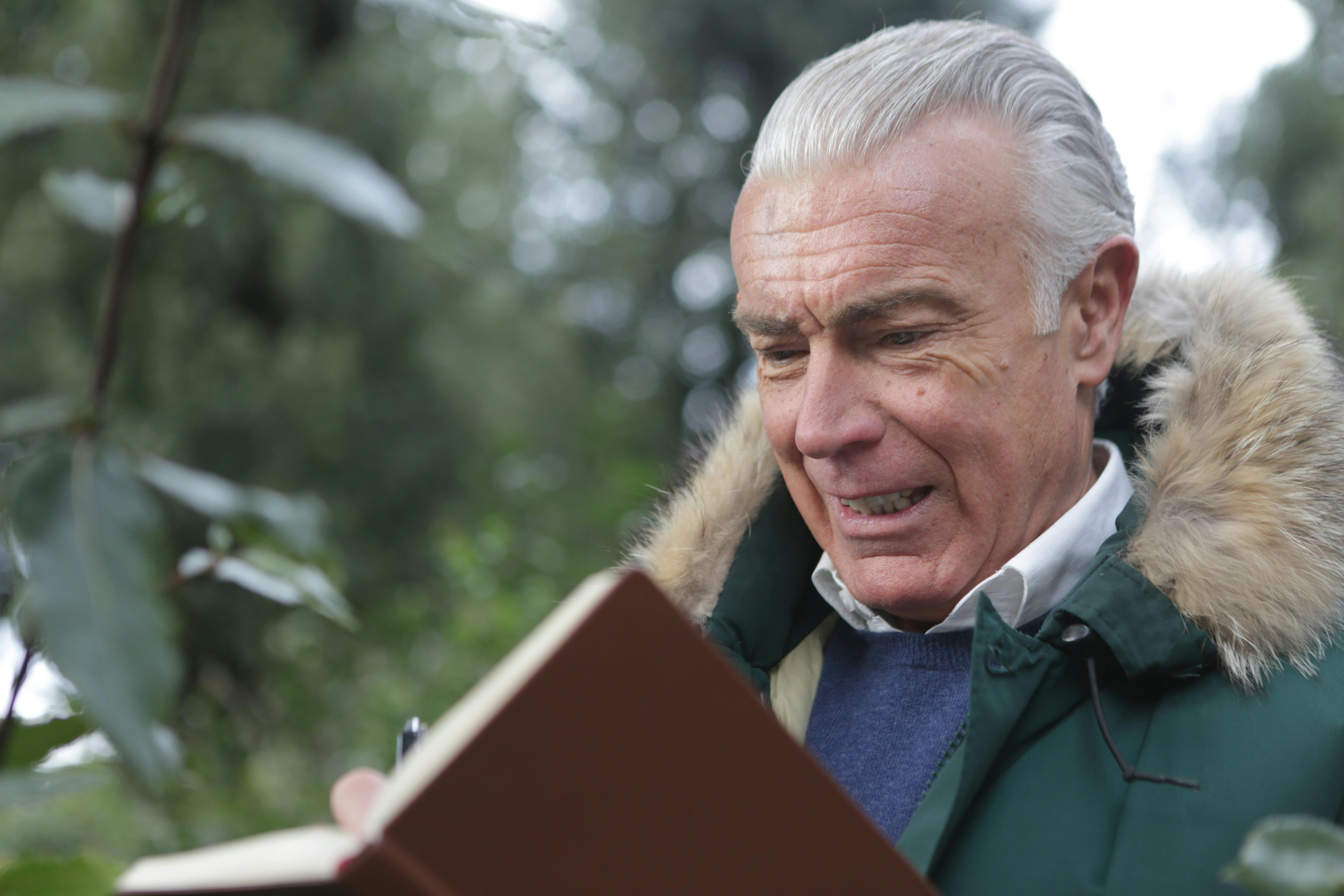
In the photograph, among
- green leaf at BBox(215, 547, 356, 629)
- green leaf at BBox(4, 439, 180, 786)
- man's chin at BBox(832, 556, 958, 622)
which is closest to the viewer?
green leaf at BBox(4, 439, 180, 786)

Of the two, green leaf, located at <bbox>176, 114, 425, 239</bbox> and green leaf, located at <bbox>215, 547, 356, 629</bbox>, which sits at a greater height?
green leaf, located at <bbox>176, 114, 425, 239</bbox>

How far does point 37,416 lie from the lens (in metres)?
0.66

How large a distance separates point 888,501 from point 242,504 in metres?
1.40

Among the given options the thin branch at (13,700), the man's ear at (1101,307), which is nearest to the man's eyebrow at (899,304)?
the man's ear at (1101,307)

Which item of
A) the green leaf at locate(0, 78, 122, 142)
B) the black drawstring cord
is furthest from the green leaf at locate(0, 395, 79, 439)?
the black drawstring cord

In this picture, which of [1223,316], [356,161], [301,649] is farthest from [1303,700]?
[301,649]

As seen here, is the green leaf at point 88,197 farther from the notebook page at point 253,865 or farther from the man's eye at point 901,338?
the man's eye at point 901,338

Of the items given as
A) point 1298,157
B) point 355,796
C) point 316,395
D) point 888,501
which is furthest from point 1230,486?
point 1298,157

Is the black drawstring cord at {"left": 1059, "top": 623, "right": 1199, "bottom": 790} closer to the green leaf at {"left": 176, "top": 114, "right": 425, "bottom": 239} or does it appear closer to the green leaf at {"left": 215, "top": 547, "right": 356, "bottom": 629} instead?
the green leaf at {"left": 215, "top": 547, "right": 356, "bottom": 629}

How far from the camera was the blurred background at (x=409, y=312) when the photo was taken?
561 centimetres

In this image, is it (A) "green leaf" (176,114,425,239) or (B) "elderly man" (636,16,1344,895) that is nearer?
(A) "green leaf" (176,114,425,239)

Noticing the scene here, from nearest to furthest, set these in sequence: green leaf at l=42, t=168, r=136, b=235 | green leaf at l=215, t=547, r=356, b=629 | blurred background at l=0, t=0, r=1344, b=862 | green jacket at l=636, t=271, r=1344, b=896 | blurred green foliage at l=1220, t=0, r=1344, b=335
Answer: green leaf at l=42, t=168, r=136, b=235 → green leaf at l=215, t=547, r=356, b=629 → green jacket at l=636, t=271, r=1344, b=896 → blurred background at l=0, t=0, r=1344, b=862 → blurred green foliage at l=1220, t=0, r=1344, b=335

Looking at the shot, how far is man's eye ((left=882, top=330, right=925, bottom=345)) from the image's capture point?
1954 mm

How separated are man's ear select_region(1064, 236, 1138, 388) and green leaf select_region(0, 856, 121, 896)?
1781 mm
